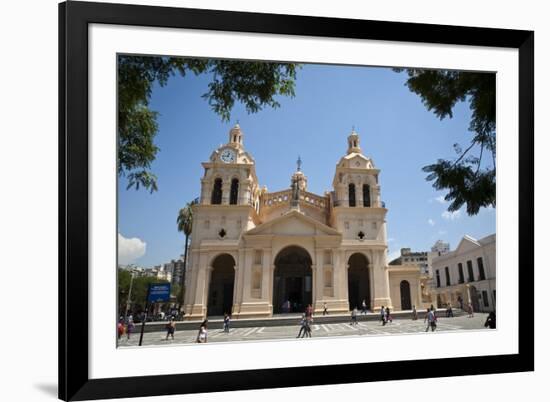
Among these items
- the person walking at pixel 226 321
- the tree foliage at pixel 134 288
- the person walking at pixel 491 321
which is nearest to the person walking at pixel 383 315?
the person walking at pixel 491 321

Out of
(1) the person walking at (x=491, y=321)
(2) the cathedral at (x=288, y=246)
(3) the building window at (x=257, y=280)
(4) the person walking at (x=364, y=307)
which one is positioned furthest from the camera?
(3) the building window at (x=257, y=280)

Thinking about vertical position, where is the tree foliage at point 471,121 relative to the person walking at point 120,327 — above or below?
above

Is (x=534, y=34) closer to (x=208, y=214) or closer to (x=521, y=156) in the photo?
(x=521, y=156)

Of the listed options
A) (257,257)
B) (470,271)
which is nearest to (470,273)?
(470,271)

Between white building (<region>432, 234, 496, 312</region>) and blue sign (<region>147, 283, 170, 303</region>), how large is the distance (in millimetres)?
5042

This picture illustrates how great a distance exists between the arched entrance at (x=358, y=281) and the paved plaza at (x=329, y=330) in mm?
905

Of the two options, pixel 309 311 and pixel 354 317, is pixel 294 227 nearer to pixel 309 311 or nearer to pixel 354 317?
pixel 354 317

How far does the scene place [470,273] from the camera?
843 centimetres

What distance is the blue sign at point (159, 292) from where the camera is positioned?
23.7ft

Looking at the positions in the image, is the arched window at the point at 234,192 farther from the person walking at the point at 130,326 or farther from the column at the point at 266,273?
the person walking at the point at 130,326

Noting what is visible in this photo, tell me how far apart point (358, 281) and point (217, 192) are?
3565 mm

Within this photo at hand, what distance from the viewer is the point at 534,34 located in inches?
301

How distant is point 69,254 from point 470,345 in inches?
239

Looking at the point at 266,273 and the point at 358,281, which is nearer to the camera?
the point at 358,281
